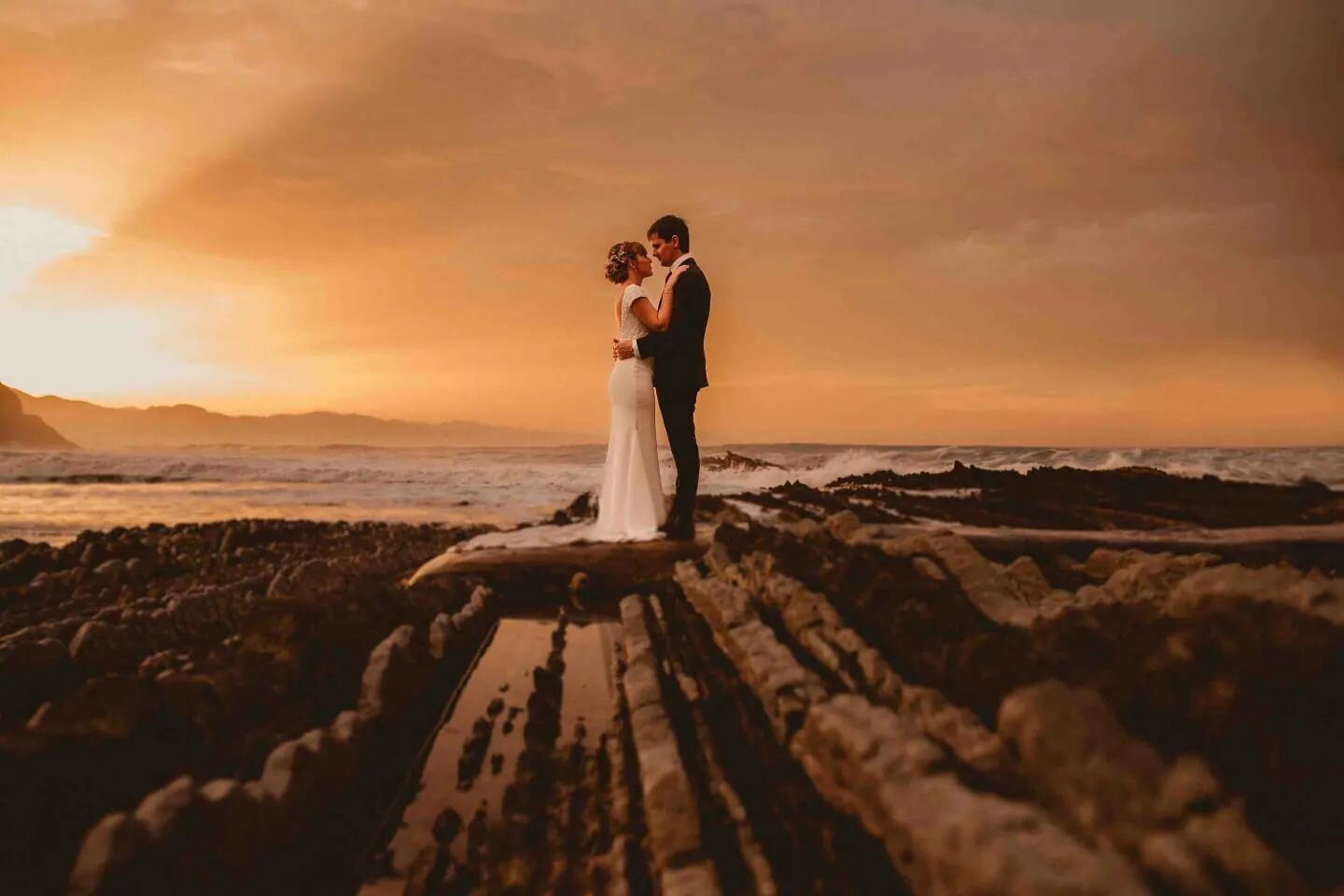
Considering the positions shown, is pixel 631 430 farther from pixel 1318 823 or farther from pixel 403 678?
pixel 1318 823

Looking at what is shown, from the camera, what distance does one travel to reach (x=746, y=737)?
2.34 m

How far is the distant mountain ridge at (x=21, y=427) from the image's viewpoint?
97.1 m

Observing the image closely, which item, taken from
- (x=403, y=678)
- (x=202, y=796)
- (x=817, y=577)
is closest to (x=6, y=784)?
(x=202, y=796)

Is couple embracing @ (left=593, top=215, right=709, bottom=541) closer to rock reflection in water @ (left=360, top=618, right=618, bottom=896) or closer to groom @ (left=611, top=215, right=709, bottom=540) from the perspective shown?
groom @ (left=611, top=215, right=709, bottom=540)

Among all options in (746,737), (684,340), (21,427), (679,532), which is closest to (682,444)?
(679,532)

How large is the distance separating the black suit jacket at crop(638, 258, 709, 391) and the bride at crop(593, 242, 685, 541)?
20 cm

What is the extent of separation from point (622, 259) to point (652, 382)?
3.00ft

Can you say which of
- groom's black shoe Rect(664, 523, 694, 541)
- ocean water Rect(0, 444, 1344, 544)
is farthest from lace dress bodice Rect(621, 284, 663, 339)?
ocean water Rect(0, 444, 1344, 544)

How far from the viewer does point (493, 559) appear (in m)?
5.66

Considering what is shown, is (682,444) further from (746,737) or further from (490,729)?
(746,737)

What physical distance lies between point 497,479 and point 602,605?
75.5 feet

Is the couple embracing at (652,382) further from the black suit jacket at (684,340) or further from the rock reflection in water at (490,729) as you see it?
the rock reflection in water at (490,729)

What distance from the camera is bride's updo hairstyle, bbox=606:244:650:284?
5887 millimetres

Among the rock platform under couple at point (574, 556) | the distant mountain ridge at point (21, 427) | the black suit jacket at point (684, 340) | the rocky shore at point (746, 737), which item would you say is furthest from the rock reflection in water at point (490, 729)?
the distant mountain ridge at point (21, 427)
